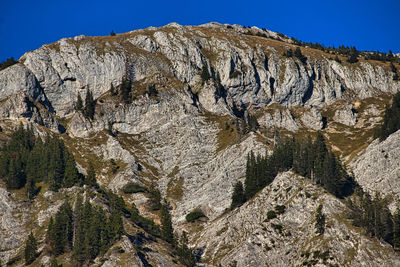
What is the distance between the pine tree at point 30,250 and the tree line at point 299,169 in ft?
207

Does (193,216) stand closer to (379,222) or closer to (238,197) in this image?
(238,197)

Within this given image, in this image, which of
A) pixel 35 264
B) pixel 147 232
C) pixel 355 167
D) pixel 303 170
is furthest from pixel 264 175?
pixel 35 264

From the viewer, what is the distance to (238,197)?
170 m

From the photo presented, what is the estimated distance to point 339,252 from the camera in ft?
438

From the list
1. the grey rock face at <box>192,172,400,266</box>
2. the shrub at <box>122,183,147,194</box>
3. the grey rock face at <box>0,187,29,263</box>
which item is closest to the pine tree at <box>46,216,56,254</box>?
the grey rock face at <box>0,187,29,263</box>

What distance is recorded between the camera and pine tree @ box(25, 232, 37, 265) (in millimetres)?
142250

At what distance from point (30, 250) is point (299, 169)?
280ft

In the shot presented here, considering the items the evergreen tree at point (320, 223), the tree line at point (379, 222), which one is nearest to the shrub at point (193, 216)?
the evergreen tree at point (320, 223)

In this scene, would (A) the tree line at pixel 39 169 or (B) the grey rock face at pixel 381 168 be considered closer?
(B) the grey rock face at pixel 381 168

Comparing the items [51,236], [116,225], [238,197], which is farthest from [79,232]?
[238,197]

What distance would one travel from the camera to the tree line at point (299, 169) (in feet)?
527

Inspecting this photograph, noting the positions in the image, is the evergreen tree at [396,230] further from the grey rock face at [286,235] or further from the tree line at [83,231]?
the tree line at [83,231]

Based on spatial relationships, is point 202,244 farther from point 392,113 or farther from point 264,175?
point 392,113

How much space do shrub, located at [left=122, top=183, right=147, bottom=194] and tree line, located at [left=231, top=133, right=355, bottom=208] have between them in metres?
36.7
